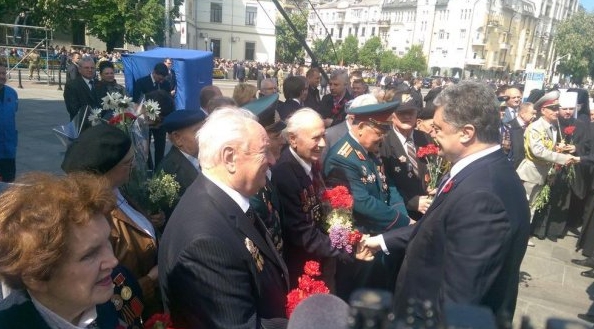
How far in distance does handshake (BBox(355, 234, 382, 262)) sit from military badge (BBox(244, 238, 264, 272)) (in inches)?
58.2

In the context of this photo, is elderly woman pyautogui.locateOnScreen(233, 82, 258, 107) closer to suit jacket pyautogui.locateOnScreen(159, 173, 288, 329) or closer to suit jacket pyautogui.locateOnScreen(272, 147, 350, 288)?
suit jacket pyautogui.locateOnScreen(272, 147, 350, 288)

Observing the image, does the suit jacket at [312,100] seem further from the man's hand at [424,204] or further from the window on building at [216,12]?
the window on building at [216,12]

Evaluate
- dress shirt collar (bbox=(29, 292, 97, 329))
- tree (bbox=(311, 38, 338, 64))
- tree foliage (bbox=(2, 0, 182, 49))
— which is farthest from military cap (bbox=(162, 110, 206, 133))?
tree foliage (bbox=(2, 0, 182, 49))

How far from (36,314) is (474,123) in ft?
7.03

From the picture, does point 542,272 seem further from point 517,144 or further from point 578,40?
point 578,40

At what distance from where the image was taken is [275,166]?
3100 millimetres

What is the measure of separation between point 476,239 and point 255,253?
3.44 ft

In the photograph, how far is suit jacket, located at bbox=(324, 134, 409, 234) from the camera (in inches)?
137

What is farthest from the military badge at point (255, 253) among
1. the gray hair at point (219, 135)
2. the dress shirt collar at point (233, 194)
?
the gray hair at point (219, 135)

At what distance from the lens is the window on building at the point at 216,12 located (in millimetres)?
63438

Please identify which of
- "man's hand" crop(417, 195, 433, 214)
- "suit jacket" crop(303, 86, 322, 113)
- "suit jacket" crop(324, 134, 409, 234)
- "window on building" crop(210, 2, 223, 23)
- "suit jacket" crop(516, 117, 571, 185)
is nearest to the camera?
"suit jacket" crop(324, 134, 409, 234)

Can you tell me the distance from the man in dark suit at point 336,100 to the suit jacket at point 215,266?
5.59 metres

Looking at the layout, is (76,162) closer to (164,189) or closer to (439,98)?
(164,189)

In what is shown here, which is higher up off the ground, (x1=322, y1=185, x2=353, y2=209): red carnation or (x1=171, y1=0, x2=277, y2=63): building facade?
(x1=171, y1=0, x2=277, y2=63): building facade
